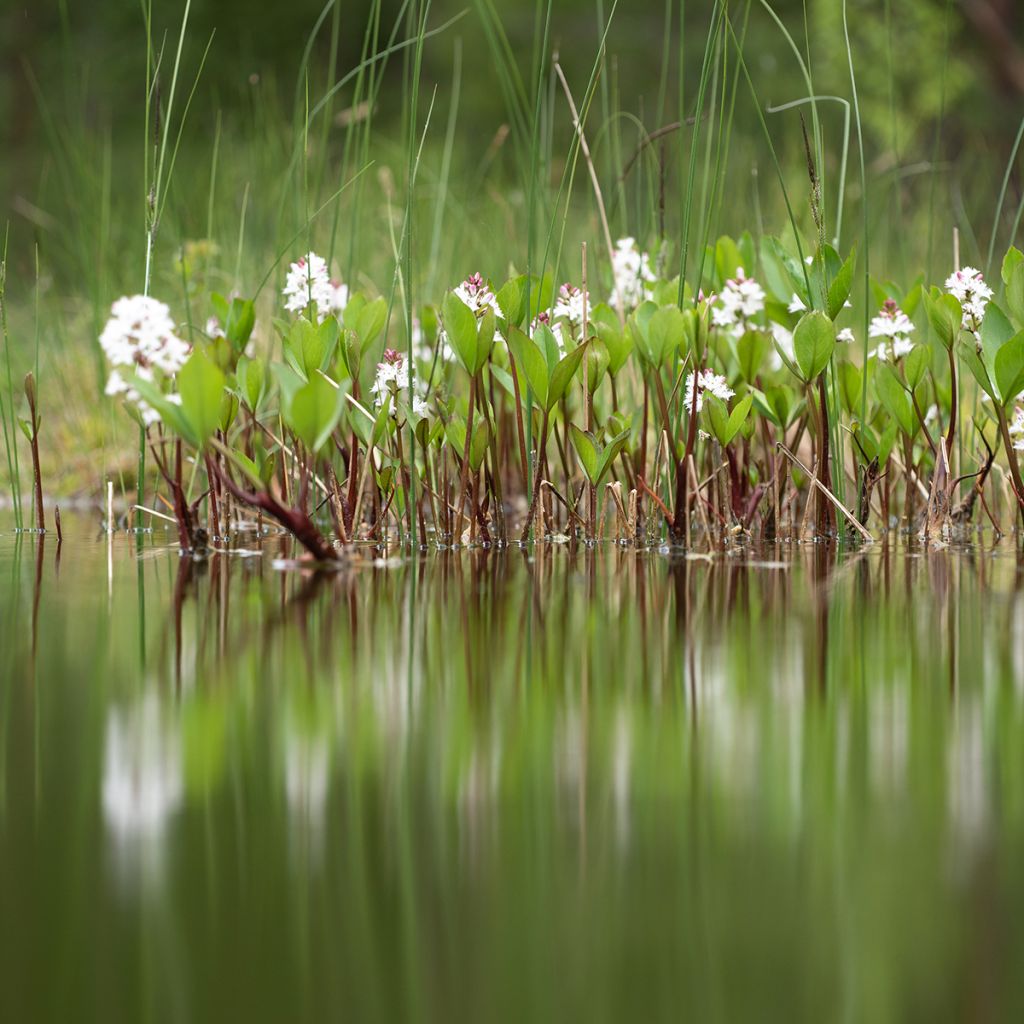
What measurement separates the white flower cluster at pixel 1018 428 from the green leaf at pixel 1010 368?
0.39ft

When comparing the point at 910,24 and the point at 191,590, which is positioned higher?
the point at 910,24

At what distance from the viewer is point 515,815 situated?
806 mm

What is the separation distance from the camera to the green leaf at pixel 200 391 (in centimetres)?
165

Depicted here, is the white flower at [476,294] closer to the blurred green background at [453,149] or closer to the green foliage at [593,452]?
the blurred green background at [453,149]

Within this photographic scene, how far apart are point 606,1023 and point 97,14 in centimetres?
1247

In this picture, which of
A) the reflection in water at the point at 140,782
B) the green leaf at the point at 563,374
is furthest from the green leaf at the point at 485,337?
the reflection in water at the point at 140,782

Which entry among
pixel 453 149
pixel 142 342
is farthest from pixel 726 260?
pixel 453 149

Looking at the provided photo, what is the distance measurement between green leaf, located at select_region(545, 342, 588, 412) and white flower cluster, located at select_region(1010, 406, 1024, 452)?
742 millimetres

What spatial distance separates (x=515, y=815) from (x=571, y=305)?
5.28 ft

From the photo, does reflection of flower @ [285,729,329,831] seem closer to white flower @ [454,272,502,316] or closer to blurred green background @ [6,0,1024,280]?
white flower @ [454,272,502,316]

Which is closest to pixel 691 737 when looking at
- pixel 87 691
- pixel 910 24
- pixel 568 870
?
pixel 568 870

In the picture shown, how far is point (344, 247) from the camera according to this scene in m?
4.34

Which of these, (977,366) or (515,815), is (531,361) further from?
(515,815)

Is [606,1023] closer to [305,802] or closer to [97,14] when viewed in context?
[305,802]
